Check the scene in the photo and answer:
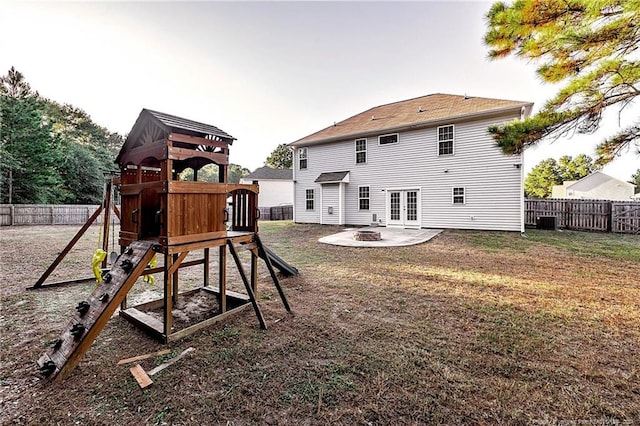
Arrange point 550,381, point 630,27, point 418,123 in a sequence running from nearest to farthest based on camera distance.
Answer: point 550,381 < point 630,27 < point 418,123

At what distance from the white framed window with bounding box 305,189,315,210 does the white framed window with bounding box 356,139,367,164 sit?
3421 mm

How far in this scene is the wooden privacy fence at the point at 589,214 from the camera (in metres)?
12.0

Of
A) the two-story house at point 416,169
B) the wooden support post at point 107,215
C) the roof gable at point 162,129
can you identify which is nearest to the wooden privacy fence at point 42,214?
the two-story house at point 416,169

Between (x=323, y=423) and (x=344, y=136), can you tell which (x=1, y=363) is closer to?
(x=323, y=423)

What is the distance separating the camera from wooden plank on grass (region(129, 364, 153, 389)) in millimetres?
2199

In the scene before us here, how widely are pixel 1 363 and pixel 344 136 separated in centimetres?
1439

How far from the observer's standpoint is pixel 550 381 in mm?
2207

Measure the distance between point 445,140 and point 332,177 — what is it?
5.97m

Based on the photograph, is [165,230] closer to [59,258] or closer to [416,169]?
[59,258]

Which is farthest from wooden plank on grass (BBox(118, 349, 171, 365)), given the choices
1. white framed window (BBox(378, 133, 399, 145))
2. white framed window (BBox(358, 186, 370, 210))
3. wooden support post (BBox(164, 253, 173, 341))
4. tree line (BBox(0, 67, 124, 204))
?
tree line (BBox(0, 67, 124, 204))

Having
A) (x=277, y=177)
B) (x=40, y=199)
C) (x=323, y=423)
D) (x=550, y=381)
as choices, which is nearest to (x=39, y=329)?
(x=323, y=423)

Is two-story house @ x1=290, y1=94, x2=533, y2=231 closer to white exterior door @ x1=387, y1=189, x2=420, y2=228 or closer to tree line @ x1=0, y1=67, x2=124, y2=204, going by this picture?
white exterior door @ x1=387, y1=189, x2=420, y2=228

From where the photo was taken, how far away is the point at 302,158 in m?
17.0

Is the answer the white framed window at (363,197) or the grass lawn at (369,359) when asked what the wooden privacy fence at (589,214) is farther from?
the grass lawn at (369,359)
